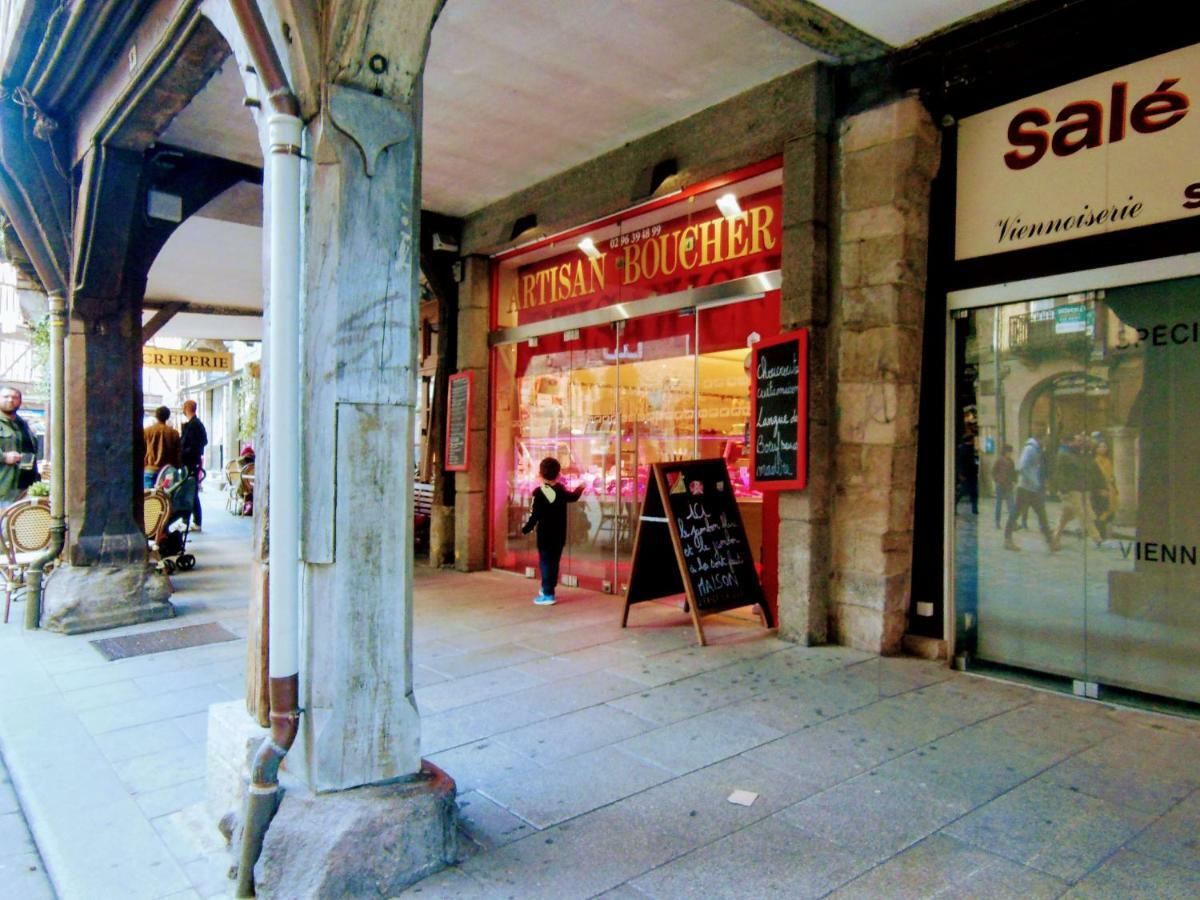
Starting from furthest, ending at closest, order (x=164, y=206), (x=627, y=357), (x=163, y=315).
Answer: (x=163, y=315), (x=627, y=357), (x=164, y=206)

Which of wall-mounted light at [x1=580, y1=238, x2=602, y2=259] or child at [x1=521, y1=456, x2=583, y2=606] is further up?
wall-mounted light at [x1=580, y1=238, x2=602, y2=259]

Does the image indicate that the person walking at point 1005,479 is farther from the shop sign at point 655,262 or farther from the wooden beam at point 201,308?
the wooden beam at point 201,308

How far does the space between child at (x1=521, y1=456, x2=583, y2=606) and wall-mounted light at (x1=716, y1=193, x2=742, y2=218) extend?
103 inches

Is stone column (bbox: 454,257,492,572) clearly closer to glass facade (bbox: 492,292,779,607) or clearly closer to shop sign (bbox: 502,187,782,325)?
glass facade (bbox: 492,292,779,607)

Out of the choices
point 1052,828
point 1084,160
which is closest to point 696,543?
point 1052,828

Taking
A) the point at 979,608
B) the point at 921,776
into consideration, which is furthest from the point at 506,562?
the point at 921,776

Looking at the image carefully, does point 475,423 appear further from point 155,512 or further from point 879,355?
point 879,355

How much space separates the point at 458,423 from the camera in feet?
29.8

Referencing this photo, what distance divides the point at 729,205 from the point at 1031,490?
3.26 metres

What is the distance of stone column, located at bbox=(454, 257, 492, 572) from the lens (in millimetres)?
8953

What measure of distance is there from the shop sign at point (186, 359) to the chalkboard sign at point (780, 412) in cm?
1374

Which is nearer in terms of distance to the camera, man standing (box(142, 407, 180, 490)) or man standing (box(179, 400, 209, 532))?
man standing (box(142, 407, 180, 490))

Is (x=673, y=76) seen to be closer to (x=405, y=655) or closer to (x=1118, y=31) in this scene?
(x=1118, y=31)

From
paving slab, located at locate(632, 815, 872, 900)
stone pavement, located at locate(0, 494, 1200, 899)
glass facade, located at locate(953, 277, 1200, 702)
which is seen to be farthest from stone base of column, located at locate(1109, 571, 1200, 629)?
paving slab, located at locate(632, 815, 872, 900)
